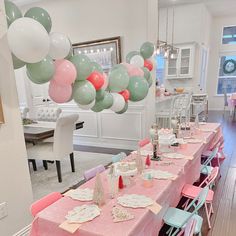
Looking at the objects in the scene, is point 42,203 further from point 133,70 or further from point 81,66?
point 133,70

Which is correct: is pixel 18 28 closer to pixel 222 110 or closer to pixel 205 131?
pixel 205 131

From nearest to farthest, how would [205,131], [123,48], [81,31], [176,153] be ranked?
[176,153] < [205,131] < [123,48] < [81,31]

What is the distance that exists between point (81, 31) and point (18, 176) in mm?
3543

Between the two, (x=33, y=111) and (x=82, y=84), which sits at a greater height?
(x=82, y=84)

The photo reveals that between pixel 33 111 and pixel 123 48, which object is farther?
pixel 33 111

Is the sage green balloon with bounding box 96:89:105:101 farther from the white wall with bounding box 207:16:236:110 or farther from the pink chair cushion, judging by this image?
the white wall with bounding box 207:16:236:110

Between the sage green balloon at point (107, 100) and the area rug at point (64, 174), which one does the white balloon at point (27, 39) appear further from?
the area rug at point (64, 174)

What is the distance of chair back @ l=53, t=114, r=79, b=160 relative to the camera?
2.94 metres

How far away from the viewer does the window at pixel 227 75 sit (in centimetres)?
872

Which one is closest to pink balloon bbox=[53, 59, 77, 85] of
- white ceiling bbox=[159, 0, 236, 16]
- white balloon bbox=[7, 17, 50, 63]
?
white balloon bbox=[7, 17, 50, 63]

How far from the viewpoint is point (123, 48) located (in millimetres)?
4152

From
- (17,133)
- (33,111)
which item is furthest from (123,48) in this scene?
(33,111)

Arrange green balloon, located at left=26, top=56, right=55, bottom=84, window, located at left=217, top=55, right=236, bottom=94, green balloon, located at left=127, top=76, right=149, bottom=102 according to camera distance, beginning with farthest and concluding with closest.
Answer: window, located at left=217, top=55, right=236, bottom=94 < green balloon, located at left=127, top=76, right=149, bottom=102 < green balloon, located at left=26, top=56, right=55, bottom=84

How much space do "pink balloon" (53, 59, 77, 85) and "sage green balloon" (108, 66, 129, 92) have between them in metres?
0.66
